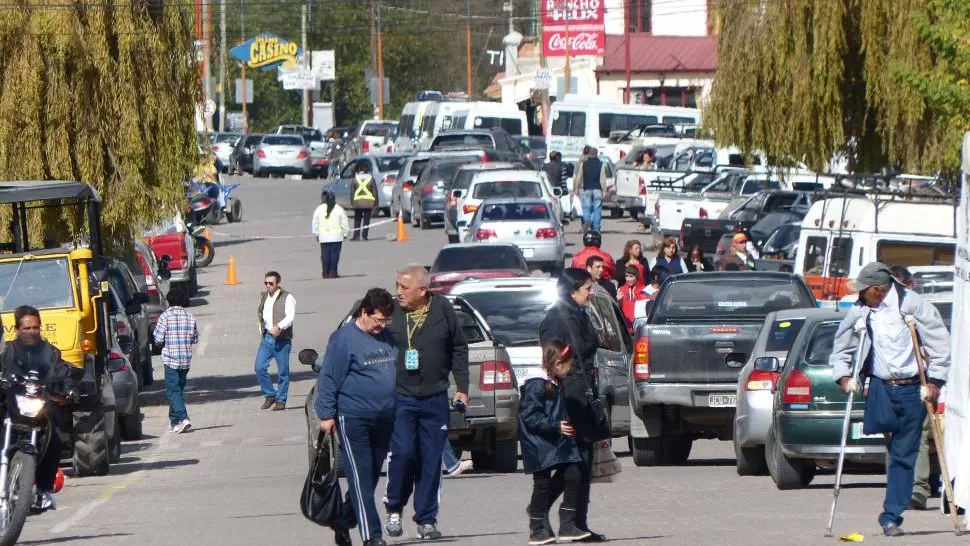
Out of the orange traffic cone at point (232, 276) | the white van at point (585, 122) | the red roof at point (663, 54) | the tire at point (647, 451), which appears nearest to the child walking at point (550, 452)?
the tire at point (647, 451)

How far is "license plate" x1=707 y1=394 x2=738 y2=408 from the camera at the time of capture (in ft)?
50.0

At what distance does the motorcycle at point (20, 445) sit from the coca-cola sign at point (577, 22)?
4907 centimetres

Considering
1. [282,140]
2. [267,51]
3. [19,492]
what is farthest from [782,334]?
[267,51]

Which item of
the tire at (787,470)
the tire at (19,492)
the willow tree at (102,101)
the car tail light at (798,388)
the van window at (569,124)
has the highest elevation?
the willow tree at (102,101)

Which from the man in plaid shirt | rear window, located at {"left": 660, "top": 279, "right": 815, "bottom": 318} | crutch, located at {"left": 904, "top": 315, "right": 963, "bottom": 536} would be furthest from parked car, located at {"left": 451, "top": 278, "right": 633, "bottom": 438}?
crutch, located at {"left": 904, "top": 315, "right": 963, "bottom": 536}

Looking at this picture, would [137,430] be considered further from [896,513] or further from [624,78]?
[624,78]

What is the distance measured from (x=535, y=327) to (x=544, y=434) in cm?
680

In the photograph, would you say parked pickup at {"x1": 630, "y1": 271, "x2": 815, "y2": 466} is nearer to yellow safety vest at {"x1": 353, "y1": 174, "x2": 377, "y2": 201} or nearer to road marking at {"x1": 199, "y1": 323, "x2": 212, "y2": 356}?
road marking at {"x1": 199, "y1": 323, "x2": 212, "y2": 356}

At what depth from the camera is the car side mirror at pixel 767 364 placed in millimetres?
13523

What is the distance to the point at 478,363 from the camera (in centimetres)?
1427

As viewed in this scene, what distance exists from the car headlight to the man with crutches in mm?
5085

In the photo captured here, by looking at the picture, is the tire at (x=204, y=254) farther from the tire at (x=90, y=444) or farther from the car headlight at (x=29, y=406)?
the car headlight at (x=29, y=406)

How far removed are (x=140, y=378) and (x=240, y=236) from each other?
67.3ft

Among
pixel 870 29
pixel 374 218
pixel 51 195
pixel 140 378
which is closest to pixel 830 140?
pixel 870 29
